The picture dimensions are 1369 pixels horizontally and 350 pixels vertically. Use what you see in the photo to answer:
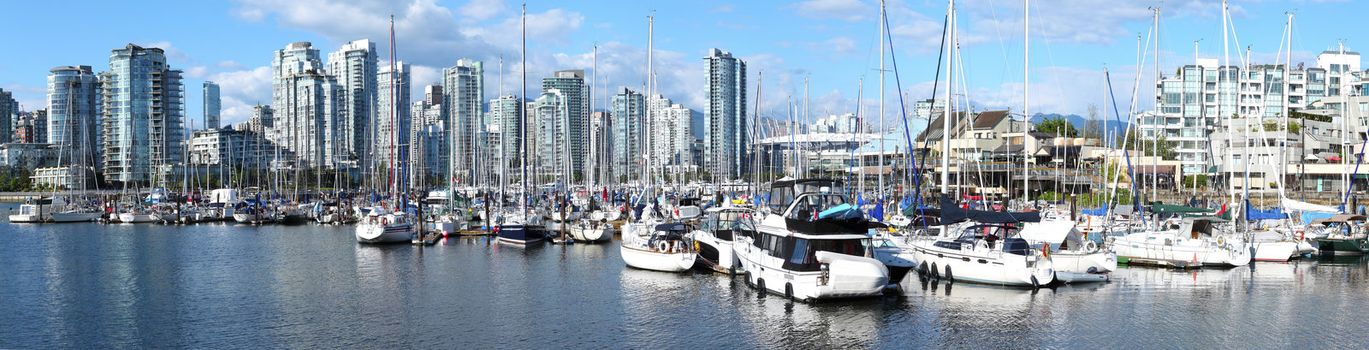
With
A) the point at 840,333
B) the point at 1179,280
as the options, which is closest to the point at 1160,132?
the point at 1179,280

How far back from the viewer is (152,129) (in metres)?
198

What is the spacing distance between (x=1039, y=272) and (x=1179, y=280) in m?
8.63

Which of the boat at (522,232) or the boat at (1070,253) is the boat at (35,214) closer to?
the boat at (522,232)

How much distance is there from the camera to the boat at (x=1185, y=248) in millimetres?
45938

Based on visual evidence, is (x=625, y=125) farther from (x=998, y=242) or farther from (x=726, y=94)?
(x=998, y=242)

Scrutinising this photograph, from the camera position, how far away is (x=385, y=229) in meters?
64.1

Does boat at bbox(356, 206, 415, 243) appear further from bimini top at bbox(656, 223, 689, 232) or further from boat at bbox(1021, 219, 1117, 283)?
boat at bbox(1021, 219, 1117, 283)

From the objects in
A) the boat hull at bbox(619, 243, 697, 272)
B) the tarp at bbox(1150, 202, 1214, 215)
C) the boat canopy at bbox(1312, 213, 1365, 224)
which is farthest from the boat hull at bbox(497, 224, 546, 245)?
the boat canopy at bbox(1312, 213, 1365, 224)

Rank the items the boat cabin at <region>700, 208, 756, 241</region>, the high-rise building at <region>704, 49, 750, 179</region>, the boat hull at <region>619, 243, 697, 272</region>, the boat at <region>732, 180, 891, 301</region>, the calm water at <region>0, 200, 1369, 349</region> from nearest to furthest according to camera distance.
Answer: the calm water at <region>0, 200, 1369, 349</region>
the boat at <region>732, 180, 891, 301</region>
the boat hull at <region>619, 243, 697, 272</region>
the boat cabin at <region>700, 208, 756, 241</region>
the high-rise building at <region>704, 49, 750, 179</region>

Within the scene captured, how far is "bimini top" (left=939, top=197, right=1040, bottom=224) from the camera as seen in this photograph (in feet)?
129

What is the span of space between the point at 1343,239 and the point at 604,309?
40484 mm

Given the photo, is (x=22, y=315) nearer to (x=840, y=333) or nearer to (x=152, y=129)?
(x=840, y=333)

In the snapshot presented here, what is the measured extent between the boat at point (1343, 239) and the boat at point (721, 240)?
98.9 ft

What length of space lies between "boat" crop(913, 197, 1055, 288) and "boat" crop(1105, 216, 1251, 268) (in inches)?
341
